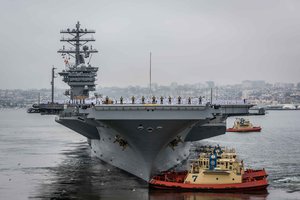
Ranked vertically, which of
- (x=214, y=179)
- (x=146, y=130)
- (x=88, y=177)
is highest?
(x=146, y=130)

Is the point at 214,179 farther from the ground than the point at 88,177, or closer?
farther from the ground

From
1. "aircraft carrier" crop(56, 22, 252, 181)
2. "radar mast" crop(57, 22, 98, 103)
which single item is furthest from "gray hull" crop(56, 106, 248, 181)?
"radar mast" crop(57, 22, 98, 103)

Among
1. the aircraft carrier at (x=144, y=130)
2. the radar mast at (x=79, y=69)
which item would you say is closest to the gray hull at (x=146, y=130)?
the aircraft carrier at (x=144, y=130)

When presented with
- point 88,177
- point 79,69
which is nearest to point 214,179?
point 88,177

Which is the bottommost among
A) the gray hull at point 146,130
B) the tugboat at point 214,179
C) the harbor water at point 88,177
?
the harbor water at point 88,177

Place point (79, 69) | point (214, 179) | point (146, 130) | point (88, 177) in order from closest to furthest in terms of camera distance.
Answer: point (214, 179) < point (146, 130) < point (88, 177) < point (79, 69)

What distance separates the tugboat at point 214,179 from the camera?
84.3 ft

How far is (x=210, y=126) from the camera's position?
3638 cm

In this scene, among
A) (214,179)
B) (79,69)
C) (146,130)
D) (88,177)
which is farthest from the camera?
(79,69)

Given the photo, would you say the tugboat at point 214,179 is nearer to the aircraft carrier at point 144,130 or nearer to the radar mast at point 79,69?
the aircraft carrier at point 144,130

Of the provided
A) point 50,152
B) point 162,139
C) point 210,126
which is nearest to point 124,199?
point 162,139

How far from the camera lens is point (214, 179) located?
2606 cm

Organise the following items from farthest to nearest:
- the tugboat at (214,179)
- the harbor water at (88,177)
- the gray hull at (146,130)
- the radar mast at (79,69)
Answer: the radar mast at (79,69) < the gray hull at (146,130) < the tugboat at (214,179) < the harbor water at (88,177)

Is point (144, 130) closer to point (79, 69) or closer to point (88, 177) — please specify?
point (88, 177)
